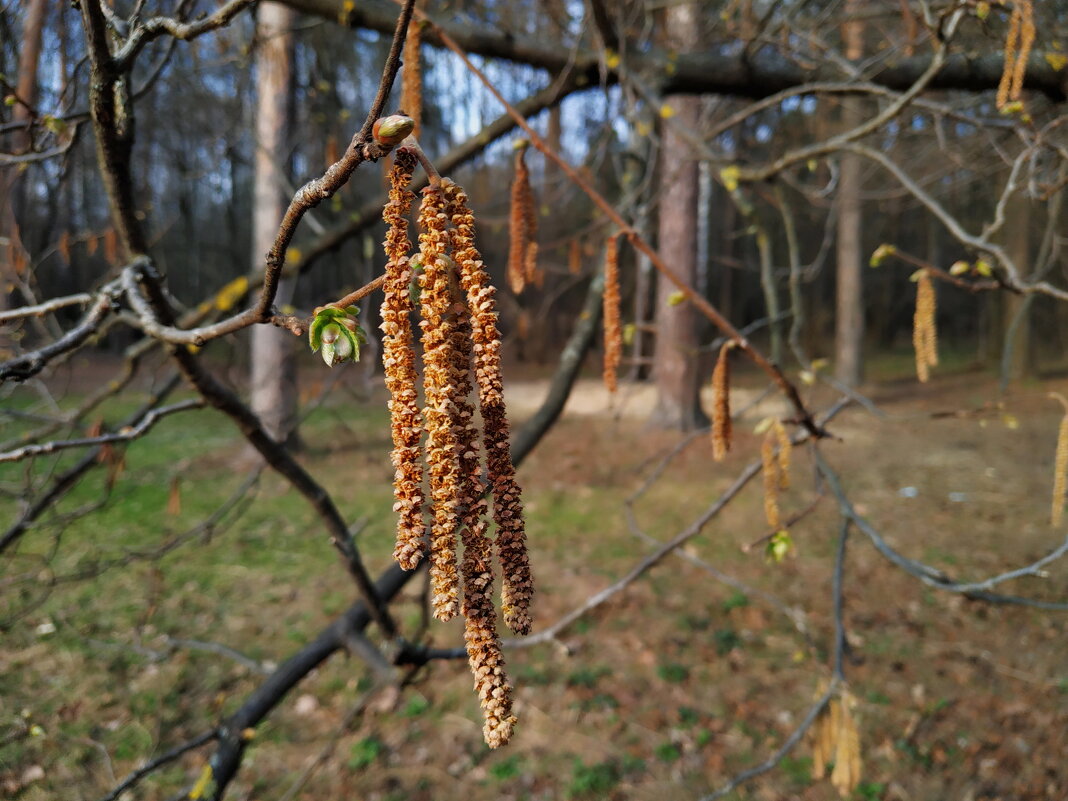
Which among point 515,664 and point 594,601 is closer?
point 594,601

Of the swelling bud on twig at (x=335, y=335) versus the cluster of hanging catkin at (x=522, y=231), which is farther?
the cluster of hanging catkin at (x=522, y=231)

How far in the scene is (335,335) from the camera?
0.83m

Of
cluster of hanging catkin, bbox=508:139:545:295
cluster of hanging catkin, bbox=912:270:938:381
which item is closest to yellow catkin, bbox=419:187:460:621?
cluster of hanging catkin, bbox=508:139:545:295

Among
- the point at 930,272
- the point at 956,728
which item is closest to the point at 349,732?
the point at 956,728

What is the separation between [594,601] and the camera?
2111mm

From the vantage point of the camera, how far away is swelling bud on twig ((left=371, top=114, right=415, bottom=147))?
2.12ft

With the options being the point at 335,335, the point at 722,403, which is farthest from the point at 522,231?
the point at 335,335

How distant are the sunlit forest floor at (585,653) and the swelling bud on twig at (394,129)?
6.76 feet

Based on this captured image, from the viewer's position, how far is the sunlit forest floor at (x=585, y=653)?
3.51m

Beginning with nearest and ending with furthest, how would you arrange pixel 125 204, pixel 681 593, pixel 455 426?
1. pixel 455 426
2. pixel 125 204
3. pixel 681 593

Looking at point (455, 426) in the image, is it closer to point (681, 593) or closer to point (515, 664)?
point (515, 664)

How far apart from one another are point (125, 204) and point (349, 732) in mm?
3244

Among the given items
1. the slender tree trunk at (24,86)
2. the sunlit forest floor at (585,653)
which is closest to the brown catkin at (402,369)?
the sunlit forest floor at (585,653)

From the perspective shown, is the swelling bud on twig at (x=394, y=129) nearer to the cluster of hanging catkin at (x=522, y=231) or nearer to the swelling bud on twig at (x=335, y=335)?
the swelling bud on twig at (x=335, y=335)
